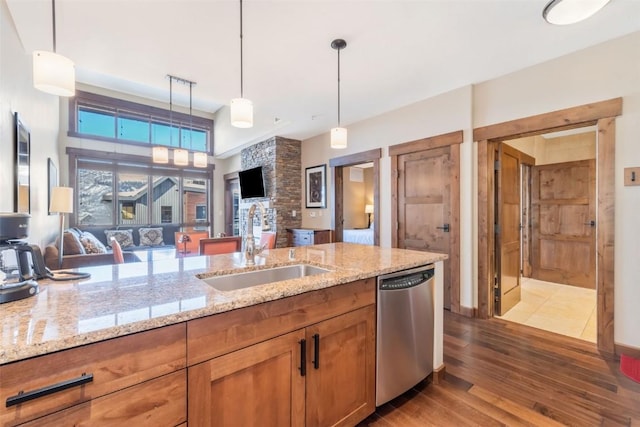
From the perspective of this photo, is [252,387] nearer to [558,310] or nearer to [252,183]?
Result: [558,310]

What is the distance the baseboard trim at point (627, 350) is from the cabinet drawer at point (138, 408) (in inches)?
130

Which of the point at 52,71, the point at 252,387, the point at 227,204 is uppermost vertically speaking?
the point at 52,71

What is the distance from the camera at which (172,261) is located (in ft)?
6.14

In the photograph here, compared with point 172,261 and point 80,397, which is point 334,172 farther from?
→ point 80,397

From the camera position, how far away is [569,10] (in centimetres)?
189

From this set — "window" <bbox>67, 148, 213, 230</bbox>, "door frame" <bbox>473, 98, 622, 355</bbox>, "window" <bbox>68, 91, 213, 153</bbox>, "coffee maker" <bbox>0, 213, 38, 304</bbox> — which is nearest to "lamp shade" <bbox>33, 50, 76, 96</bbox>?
"coffee maker" <bbox>0, 213, 38, 304</bbox>

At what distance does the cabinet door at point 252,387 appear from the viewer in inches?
40.3

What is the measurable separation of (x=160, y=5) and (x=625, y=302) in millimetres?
4364

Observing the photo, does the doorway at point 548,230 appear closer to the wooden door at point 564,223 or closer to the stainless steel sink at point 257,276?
the wooden door at point 564,223

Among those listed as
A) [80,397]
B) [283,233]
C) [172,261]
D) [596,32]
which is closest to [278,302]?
[80,397]

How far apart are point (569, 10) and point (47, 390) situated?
3.22m

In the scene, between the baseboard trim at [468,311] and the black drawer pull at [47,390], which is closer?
the black drawer pull at [47,390]

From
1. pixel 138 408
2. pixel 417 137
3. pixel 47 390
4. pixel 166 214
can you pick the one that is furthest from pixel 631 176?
pixel 166 214

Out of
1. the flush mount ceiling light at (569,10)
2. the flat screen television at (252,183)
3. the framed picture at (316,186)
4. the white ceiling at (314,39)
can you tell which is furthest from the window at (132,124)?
the flush mount ceiling light at (569,10)
